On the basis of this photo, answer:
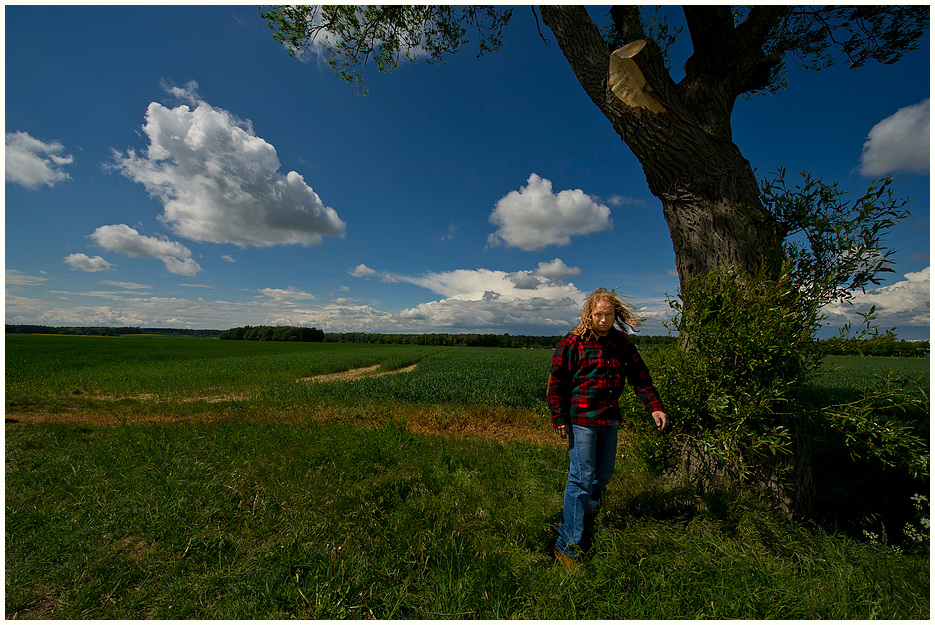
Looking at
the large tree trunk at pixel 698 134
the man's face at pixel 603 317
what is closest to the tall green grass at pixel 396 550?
the large tree trunk at pixel 698 134

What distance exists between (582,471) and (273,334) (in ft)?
349

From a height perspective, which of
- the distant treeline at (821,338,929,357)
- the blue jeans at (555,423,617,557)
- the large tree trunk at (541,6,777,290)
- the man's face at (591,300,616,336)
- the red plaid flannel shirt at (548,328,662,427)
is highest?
the large tree trunk at (541,6,777,290)

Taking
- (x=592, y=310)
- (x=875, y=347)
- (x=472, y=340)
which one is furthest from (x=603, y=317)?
(x=472, y=340)

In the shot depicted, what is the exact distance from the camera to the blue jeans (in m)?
3.12

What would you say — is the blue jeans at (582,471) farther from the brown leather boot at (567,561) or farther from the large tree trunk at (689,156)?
the large tree trunk at (689,156)

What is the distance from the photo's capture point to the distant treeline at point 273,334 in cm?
9360

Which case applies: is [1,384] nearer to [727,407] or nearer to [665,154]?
[727,407]

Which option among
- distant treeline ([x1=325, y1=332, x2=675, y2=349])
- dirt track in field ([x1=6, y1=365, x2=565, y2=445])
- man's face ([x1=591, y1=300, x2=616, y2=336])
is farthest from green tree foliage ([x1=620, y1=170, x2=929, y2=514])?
distant treeline ([x1=325, y1=332, x2=675, y2=349])

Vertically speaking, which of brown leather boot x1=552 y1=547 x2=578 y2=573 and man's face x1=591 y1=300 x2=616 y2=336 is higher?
man's face x1=591 y1=300 x2=616 y2=336

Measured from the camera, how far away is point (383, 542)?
3297 millimetres

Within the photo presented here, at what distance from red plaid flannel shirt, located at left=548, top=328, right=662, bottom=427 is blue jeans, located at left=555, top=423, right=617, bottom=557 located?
5.0 inches

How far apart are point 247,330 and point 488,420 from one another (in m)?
112

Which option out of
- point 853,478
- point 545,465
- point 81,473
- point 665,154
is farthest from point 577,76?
point 81,473

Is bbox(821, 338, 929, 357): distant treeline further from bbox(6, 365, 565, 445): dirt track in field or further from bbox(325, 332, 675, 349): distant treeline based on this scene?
bbox(325, 332, 675, 349): distant treeline
